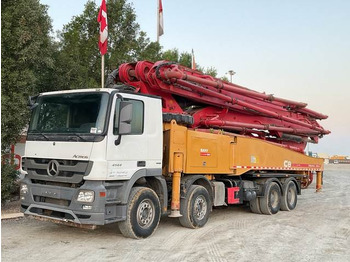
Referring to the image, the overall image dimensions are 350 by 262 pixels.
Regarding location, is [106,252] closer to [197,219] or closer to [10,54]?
[197,219]

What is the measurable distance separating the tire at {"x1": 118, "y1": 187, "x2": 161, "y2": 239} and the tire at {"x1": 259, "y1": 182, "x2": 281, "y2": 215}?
4688 millimetres

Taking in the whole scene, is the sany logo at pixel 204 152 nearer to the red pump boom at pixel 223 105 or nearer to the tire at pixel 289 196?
the red pump boom at pixel 223 105

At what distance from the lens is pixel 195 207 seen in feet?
28.3

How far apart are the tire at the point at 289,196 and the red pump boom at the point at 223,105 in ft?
4.73

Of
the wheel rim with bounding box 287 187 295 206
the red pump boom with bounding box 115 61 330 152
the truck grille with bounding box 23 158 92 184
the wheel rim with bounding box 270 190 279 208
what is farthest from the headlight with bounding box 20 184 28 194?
the wheel rim with bounding box 287 187 295 206

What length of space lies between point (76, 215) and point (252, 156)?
5.68m

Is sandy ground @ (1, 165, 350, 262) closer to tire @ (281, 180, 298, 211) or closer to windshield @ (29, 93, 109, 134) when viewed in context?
tire @ (281, 180, 298, 211)

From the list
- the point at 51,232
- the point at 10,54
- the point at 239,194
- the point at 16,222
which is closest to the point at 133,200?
the point at 51,232

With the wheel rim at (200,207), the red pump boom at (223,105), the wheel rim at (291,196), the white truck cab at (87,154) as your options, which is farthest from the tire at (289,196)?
the white truck cab at (87,154)

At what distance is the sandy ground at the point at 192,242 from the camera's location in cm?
630

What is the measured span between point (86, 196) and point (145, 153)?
1478 mm

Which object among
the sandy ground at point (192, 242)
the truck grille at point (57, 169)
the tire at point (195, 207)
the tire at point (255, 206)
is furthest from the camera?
the tire at point (255, 206)

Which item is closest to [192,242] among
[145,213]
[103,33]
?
[145,213]

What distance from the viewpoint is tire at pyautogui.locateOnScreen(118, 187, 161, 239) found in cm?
704
